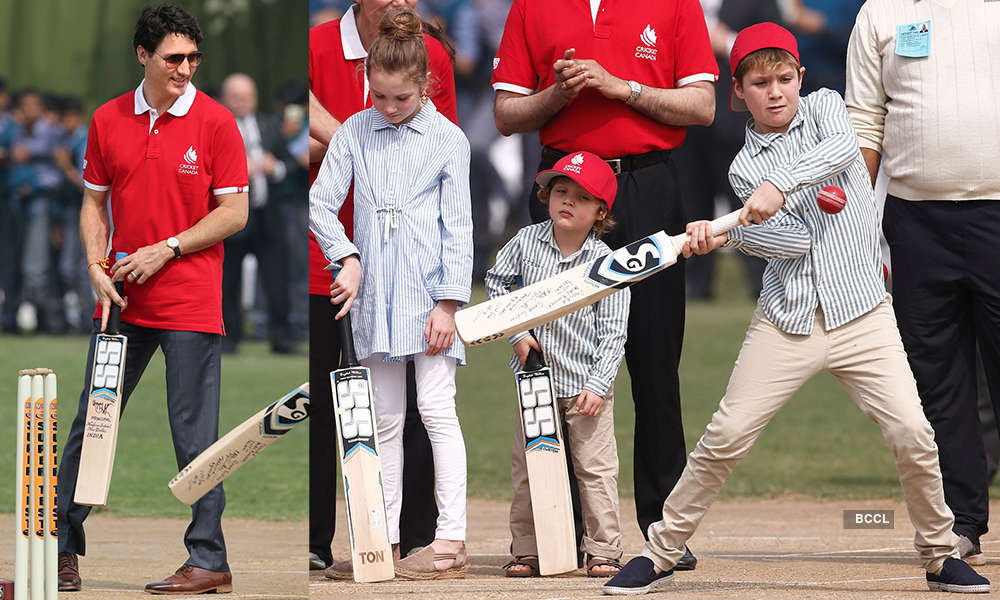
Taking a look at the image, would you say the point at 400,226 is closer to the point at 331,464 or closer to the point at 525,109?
the point at 525,109

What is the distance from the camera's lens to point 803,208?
4.22 metres

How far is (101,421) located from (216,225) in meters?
0.67

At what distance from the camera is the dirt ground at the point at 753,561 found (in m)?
4.15

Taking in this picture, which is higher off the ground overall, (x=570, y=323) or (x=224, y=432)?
(x=570, y=323)

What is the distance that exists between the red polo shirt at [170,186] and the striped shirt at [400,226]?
1.04ft

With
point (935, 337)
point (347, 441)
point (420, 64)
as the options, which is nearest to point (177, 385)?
point (347, 441)

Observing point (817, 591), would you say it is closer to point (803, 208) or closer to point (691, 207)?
point (803, 208)

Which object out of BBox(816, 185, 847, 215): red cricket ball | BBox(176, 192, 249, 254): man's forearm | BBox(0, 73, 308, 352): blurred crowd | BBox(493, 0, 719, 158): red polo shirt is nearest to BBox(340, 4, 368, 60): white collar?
BBox(493, 0, 719, 158): red polo shirt

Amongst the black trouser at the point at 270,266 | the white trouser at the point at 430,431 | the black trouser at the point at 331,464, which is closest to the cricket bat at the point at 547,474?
the white trouser at the point at 430,431

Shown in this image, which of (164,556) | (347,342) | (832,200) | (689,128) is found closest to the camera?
(832,200)

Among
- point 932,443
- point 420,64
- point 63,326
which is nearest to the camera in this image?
point 932,443

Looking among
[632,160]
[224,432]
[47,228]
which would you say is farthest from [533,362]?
[47,228]

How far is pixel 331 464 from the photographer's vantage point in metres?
4.83

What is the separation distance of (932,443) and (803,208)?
0.74 metres
